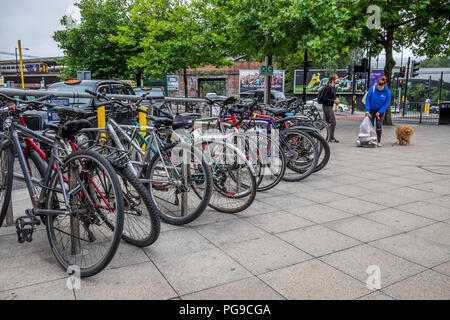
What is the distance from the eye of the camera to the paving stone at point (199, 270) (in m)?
2.64

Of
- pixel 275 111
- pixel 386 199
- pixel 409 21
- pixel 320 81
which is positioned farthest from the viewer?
pixel 320 81

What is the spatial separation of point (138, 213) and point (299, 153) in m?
3.47

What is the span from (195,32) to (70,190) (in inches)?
802

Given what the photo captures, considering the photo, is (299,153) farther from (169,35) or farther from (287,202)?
(169,35)

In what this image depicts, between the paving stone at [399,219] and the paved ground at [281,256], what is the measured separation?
0.04 ft

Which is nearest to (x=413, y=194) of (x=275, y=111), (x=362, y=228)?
(x=362, y=228)

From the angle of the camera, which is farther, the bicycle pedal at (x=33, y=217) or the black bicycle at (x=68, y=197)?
the bicycle pedal at (x=33, y=217)

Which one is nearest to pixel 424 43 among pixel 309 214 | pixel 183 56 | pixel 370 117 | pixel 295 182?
pixel 370 117

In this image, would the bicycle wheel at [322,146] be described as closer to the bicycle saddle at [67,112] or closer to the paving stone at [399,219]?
the paving stone at [399,219]

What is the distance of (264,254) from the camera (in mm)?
3178

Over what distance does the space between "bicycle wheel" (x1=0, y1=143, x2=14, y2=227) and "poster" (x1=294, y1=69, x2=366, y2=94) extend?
36.6 metres

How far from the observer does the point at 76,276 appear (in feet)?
8.89

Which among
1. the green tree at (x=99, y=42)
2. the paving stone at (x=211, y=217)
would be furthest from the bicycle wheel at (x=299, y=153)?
the green tree at (x=99, y=42)

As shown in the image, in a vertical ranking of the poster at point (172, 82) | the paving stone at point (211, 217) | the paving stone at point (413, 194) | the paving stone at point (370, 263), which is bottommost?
the paving stone at point (370, 263)
